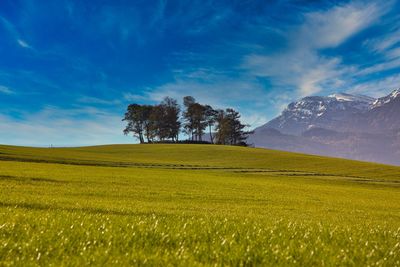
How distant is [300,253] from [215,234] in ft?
6.98

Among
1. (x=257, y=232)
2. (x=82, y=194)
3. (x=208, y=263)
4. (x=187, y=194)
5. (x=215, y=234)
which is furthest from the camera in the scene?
(x=187, y=194)

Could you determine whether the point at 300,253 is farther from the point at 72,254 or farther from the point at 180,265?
the point at 72,254

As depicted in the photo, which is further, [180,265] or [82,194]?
[82,194]

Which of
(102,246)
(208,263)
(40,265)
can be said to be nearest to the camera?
(40,265)

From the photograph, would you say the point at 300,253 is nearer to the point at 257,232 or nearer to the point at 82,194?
the point at 257,232

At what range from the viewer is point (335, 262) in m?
6.66

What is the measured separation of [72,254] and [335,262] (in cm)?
464

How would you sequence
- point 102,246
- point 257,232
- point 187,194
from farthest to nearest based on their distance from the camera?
point 187,194 → point 257,232 → point 102,246

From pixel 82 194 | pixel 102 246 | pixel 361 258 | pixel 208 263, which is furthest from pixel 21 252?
pixel 82 194

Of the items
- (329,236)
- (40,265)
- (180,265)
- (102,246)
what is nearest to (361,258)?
(329,236)

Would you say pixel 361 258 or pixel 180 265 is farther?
pixel 361 258

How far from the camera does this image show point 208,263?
247 inches

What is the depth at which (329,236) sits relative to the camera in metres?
9.09

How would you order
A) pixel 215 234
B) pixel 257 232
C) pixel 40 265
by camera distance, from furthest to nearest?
pixel 257 232
pixel 215 234
pixel 40 265
